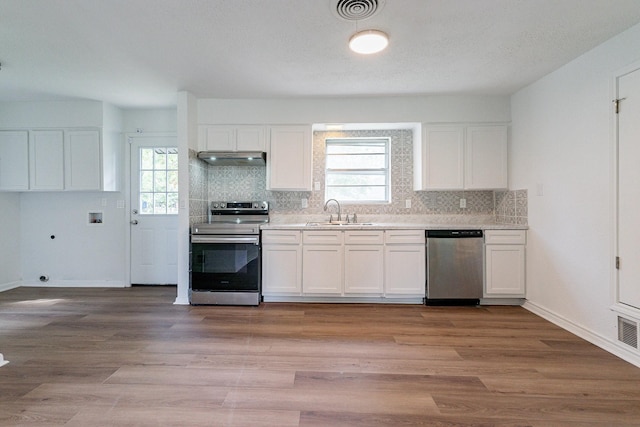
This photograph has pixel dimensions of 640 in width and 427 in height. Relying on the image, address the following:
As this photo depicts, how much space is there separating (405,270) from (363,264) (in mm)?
478

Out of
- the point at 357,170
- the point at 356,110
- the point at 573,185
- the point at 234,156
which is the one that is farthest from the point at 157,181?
the point at 573,185

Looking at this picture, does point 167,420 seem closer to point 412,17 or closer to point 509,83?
point 412,17

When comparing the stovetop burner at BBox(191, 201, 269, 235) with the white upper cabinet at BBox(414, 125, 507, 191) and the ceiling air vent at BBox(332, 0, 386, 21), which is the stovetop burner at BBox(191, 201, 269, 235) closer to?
the white upper cabinet at BBox(414, 125, 507, 191)

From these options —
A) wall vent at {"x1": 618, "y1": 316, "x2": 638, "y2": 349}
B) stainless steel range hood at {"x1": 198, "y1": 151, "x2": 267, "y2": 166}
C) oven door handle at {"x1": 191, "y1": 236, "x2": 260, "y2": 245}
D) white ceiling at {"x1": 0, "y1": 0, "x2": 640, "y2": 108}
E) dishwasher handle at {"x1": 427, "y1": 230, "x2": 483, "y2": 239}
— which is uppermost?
white ceiling at {"x1": 0, "y1": 0, "x2": 640, "y2": 108}

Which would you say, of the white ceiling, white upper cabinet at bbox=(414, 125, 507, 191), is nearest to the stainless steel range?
the white ceiling

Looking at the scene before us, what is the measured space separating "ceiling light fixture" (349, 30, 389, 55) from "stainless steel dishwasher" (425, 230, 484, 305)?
2043mm

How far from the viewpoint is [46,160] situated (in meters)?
4.00

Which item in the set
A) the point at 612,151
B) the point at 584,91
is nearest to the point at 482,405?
the point at 612,151

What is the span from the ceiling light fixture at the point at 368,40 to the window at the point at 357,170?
1891 mm

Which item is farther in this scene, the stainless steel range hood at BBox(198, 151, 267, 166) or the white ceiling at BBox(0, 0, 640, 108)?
the stainless steel range hood at BBox(198, 151, 267, 166)

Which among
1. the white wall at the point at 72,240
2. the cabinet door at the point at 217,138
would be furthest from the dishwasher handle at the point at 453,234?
the white wall at the point at 72,240

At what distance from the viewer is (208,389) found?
6.11 feet

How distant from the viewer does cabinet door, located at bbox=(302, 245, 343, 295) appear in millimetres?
3525

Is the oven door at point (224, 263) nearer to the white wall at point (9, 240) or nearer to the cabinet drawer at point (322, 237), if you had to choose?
the cabinet drawer at point (322, 237)
